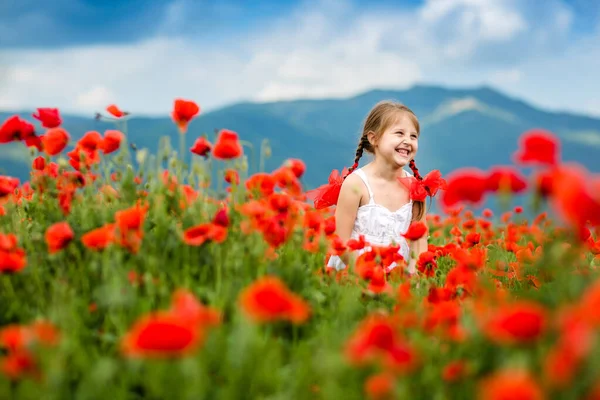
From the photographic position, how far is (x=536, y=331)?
4.78 ft

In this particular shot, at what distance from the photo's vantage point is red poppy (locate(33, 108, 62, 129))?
3451 mm

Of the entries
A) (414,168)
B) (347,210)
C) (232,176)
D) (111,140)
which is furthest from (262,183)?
(414,168)

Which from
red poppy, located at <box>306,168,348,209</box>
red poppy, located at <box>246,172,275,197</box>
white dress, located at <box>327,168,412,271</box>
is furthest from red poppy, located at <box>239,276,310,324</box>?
red poppy, located at <box>306,168,348,209</box>

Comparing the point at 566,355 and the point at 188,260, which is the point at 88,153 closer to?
the point at 188,260

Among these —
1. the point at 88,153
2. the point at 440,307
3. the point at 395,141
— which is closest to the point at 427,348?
the point at 440,307

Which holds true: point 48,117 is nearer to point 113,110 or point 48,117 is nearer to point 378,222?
point 113,110

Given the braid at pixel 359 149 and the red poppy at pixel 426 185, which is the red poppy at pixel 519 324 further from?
the braid at pixel 359 149

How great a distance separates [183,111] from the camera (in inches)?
121

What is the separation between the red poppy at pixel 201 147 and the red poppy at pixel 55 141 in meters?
0.77

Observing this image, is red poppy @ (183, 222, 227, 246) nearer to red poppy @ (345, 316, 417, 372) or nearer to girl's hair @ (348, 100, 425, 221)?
red poppy @ (345, 316, 417, 372)

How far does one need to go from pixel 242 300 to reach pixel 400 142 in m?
3.32

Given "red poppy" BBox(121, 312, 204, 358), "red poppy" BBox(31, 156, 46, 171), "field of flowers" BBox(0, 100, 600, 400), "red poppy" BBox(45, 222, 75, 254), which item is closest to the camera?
"red poppy" BBox(121, 312, 204, 358)

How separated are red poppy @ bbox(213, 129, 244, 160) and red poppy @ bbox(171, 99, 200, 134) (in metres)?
0.28

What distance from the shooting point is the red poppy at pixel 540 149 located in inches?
72.7
